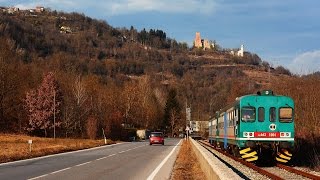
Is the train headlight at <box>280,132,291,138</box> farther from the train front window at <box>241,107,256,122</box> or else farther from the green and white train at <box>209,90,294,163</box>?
the train front window at <box>241,107,256,122</box>

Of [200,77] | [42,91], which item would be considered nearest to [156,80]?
[200,77]

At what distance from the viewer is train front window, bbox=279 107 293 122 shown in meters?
25.6

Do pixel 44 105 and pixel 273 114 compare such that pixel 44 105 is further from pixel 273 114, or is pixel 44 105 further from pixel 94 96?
pixel 273 114

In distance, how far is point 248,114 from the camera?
25703 millimetres

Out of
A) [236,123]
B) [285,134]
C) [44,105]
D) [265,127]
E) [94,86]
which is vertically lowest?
[285,134]

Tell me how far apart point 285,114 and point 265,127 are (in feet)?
4.09

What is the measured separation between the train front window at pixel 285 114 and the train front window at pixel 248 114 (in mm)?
1351

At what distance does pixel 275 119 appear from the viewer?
1009 inches

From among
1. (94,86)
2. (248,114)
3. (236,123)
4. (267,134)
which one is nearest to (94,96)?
(94,86)

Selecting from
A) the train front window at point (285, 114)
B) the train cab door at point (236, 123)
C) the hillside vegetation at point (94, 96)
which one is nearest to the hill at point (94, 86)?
the hillside vegetation at point (94, 96)

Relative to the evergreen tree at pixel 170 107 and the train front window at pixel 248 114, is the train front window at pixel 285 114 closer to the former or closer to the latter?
the train front window at pixel 248 114

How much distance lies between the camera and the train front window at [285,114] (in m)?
25.6

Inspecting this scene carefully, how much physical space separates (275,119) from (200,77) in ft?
538

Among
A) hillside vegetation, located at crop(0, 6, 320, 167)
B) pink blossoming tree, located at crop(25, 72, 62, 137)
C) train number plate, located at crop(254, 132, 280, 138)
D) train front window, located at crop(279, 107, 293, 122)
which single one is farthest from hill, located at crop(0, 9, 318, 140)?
train number plate, located at crop(254, 132, 280, 138)
